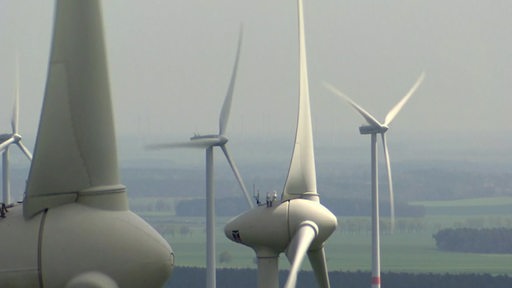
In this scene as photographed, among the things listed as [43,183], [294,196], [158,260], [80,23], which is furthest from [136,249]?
[294,196]

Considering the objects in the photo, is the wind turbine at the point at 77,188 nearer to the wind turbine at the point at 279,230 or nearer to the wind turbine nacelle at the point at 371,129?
the wind turbine at the point at 279,230

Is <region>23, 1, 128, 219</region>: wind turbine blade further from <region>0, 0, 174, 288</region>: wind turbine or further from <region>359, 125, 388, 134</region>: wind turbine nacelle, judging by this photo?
<region>359, 125, 388, 134</region>: wind turbine nacelle

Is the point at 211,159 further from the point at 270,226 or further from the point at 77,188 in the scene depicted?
the point at 77,188

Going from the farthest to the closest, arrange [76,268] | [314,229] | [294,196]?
[294,196] < [314,229] < [76,268]

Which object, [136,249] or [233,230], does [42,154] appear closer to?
[136,249]

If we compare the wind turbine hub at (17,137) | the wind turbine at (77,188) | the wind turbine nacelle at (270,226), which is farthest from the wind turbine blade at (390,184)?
the wind turbine at (77,188)
